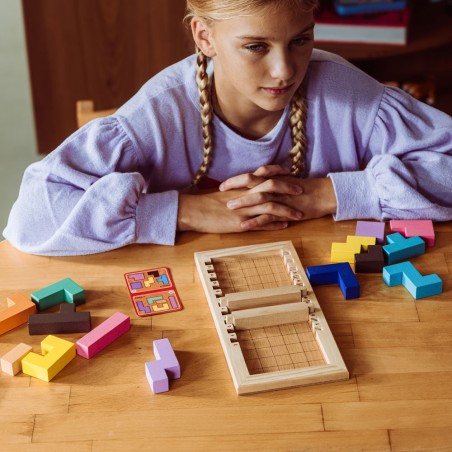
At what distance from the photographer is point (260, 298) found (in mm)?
1451

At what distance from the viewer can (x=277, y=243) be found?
5.26 feet

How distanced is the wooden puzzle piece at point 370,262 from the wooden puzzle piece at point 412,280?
0.02 meters

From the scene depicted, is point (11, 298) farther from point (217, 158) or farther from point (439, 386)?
point (439, 386)

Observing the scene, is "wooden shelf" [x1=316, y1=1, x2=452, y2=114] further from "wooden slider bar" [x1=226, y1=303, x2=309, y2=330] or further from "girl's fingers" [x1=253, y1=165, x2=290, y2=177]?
"wooden slider bar" [x1=226, y1=303, x2=309, y2=330]

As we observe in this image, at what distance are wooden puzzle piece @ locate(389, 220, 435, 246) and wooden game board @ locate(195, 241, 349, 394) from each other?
0.21 metres

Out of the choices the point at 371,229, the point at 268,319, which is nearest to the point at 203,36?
the point at 371,229

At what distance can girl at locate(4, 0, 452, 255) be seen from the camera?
5.25 feet

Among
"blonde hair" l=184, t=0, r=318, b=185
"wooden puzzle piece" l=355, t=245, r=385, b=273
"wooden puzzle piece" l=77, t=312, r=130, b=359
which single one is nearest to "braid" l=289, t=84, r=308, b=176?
"blonde hair" l=184, t=0, r=318, b=185

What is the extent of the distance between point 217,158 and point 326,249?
0.35 metres

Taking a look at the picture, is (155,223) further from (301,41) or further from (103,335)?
(301,41)

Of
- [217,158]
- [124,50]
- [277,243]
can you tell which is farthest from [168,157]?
[124,50]

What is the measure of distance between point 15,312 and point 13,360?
0.12 metres

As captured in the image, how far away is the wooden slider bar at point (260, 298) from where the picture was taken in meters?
1.45

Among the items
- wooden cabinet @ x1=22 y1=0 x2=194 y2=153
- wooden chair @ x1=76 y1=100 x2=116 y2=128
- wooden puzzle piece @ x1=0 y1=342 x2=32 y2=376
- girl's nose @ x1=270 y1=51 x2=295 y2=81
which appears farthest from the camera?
wooden cabinet @ x1=22 y1=0 x2=194 y2=153
